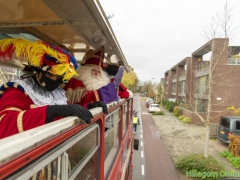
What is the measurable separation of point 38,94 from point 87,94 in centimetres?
106

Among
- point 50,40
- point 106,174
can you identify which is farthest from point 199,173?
point 50,40

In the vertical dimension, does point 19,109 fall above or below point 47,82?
below

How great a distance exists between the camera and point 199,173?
7.54 meters

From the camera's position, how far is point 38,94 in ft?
4.69

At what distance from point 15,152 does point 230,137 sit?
38.4ft

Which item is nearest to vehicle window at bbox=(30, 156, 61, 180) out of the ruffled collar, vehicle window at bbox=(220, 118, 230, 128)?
the ruffled collar

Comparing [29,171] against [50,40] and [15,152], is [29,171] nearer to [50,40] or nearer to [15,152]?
[15,152]

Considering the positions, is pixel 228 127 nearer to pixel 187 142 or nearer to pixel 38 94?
pixel 187 142

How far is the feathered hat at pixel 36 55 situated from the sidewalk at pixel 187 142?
26.5ft

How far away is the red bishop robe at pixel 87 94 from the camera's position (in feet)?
8.00

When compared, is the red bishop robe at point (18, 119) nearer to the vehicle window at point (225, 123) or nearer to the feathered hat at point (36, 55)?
the feathered hat at point (36, 55)

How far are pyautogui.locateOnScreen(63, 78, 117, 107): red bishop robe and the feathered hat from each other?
1.00 meters

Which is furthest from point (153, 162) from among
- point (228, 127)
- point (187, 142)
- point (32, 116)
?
point (32, 116)

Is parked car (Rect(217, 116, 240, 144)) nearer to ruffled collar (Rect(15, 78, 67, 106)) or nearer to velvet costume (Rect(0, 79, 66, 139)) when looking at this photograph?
ruffled collar (Rect(15, 78, 67, 106))
